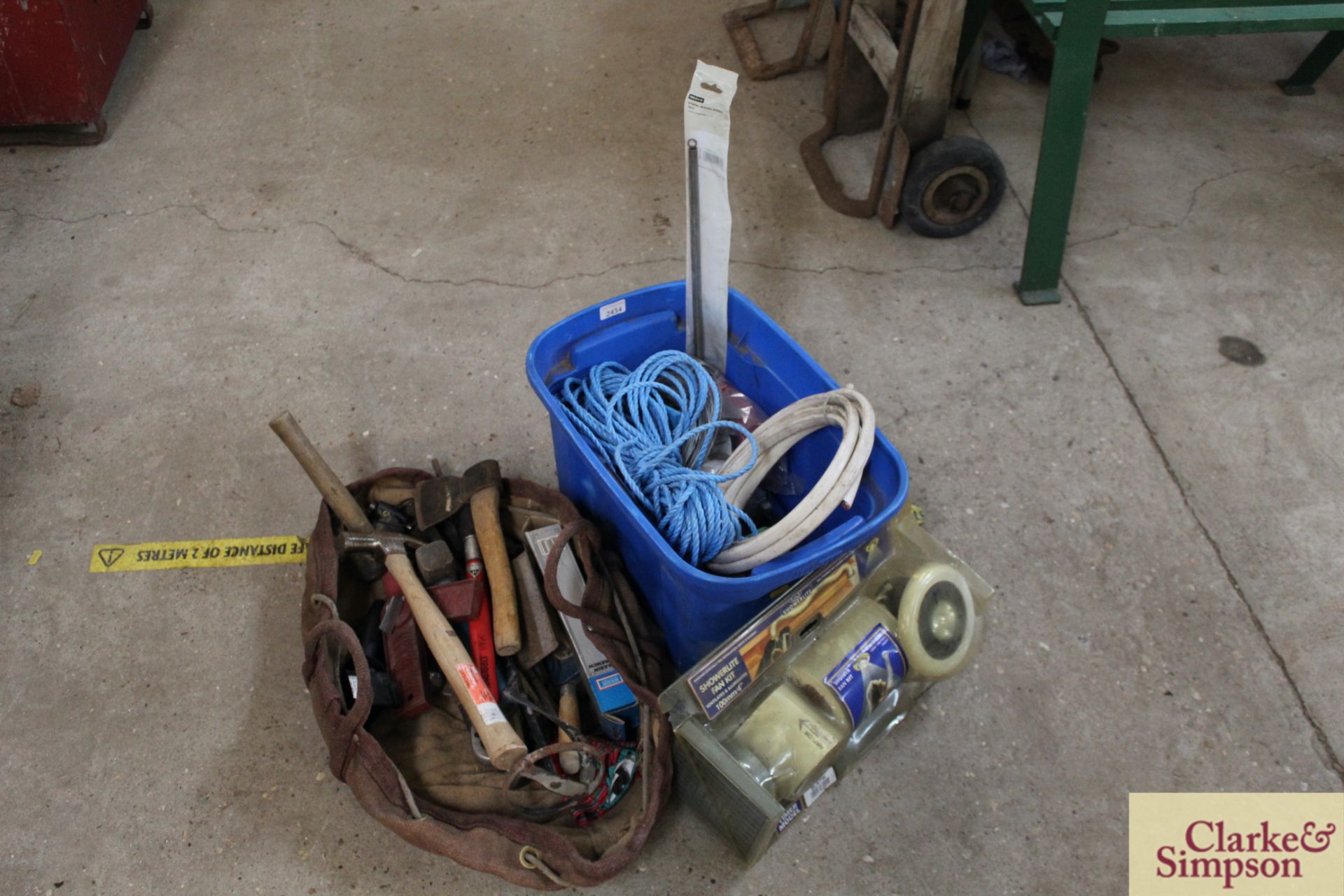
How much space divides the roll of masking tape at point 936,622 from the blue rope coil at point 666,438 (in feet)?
0.98

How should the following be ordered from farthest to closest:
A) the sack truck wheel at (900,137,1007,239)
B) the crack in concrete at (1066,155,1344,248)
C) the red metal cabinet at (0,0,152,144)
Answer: the red metal cabinet at (0,0,152,144)
the crack in concrete at (1066,155,1344,248)
the sack truck wheel at (900,137,1007,239)

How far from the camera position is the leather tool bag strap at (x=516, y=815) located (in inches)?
58.6

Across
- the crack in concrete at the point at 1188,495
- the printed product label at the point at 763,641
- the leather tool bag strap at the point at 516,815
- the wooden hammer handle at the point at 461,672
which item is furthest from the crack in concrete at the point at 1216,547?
the wooden hammer handle at the point at 461,672

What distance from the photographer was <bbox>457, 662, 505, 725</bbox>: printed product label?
156 cm

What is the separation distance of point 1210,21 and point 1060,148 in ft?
1.42

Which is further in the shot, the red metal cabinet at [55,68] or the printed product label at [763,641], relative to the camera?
the red metal cabinet at [55,68]

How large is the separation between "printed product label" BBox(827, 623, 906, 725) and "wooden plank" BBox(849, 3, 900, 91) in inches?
60.8

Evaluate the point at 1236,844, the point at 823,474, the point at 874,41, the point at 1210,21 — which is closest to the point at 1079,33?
the point at 1210,21

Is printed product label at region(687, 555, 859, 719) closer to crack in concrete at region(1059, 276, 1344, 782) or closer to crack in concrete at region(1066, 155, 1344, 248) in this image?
→ crack in concrete at region(1059, 276, 1344, 782)

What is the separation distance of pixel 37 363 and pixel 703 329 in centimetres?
175

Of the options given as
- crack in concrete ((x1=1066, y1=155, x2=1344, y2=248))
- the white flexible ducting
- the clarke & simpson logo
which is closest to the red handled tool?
the white flexible ducting

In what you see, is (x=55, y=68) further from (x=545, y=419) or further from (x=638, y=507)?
(x=638, y=507)

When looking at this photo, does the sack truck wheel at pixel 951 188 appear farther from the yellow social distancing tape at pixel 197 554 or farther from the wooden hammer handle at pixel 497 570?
the yellow social distancing tape at pixel 197 554

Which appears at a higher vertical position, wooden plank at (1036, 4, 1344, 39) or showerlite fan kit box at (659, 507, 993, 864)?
A: wooden plank at (1036, 4, 1344, 39)
